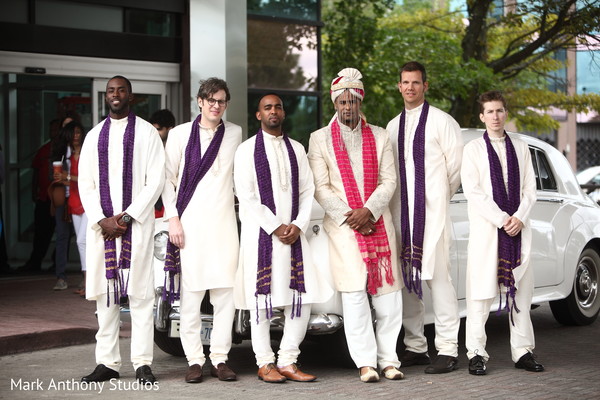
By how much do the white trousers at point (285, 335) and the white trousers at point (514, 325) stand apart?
125cm

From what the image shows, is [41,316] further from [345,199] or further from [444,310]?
[444,310]

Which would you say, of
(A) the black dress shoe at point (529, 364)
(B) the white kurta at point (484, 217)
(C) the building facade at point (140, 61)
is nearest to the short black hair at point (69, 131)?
(C) the building facade at point (140, 61)

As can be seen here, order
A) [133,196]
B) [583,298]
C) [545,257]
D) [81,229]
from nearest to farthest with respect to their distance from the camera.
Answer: [133,196] < [545,257] < [583,298] < [81,229]

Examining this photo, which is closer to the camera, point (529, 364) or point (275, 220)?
point (275, 220)

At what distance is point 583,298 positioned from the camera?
33.1 ft

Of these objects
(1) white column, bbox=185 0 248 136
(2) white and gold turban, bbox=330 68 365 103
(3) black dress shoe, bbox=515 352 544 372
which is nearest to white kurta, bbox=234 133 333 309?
(2) white and gold turban, bbox=330 68 365 103

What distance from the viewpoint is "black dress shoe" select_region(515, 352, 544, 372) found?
7.46 m

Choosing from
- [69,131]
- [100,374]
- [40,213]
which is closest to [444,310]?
[100,374]

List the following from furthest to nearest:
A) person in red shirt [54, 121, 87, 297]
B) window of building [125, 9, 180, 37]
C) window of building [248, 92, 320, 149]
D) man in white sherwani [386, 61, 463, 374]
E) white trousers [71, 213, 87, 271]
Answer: window of building [248, 92, 320, 149] → window of building [125, 9, 180, 37] → person in red shirt [54, 121, 87, 297] → white trousers [71, 213, 87, 271] → man in white sherwani [386, 61, 463, 374]

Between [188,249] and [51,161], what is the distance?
501cm

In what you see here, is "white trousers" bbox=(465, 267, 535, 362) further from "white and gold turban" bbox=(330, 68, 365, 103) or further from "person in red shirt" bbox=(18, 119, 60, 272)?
"person in red shirt" bbox=(18, 119, 60, 272)

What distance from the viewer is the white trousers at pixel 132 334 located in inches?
276

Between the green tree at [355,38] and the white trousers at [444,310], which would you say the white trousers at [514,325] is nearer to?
the white trousers at [444,310]

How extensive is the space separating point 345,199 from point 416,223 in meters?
0.57
